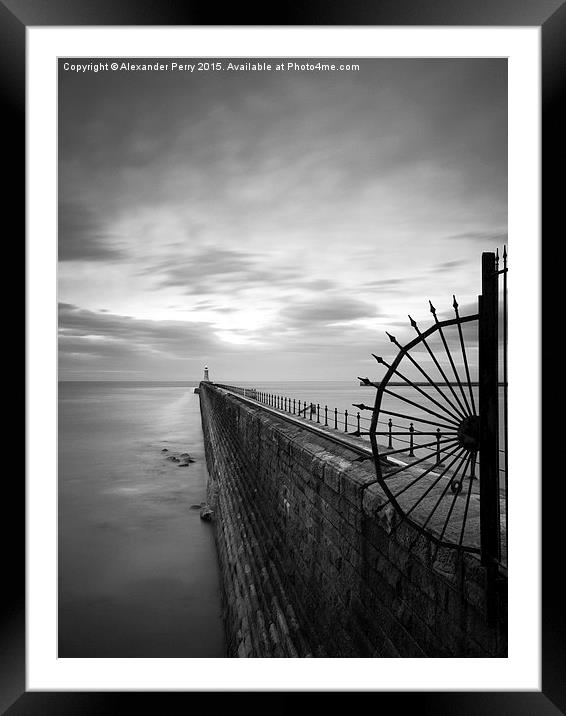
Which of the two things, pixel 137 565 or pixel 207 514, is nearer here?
pixel 137 565

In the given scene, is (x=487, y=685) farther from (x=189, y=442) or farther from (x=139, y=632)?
(x=189, y=442)

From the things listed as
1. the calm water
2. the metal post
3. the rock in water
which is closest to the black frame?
the metal post

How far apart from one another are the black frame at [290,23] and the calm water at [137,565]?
5.26ft

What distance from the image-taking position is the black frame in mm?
3152

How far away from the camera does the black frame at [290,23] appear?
3.15 metres

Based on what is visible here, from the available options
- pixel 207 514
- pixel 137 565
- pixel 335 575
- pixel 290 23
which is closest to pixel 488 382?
pixel 335 575

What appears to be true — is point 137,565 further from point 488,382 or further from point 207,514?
point 488,382

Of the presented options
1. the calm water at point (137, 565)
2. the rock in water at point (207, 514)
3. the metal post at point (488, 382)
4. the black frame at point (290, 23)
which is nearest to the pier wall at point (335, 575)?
the metal post at point (488, 382)

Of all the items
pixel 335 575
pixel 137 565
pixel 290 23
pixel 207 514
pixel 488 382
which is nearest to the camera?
pixel 488 382

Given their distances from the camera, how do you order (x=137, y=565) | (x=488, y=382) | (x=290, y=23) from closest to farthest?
(x=488, y=382), (x=290, y=23), (x=137, y=565)

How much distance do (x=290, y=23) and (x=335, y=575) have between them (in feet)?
15.9

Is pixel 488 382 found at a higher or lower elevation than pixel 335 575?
higher

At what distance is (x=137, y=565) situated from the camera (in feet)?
39.6

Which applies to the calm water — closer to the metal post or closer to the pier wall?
the pier wall
